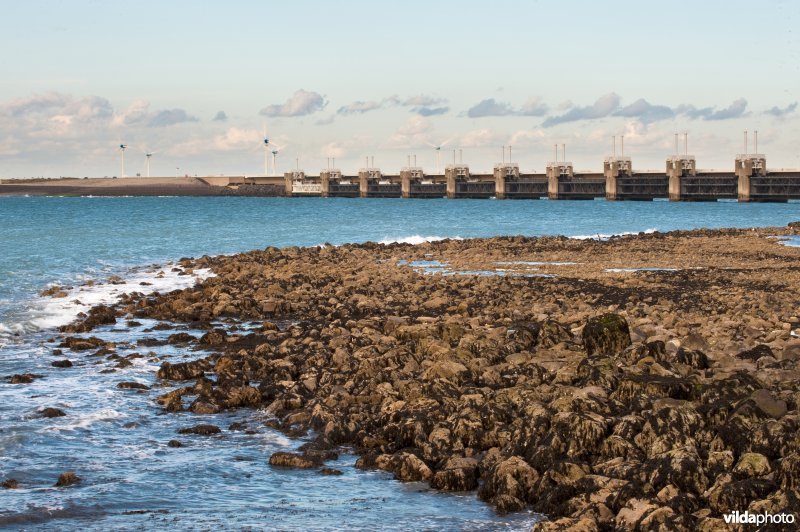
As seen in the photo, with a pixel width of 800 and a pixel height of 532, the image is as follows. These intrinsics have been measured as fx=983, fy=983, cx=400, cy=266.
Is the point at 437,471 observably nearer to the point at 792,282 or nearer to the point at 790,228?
the point at 792,282

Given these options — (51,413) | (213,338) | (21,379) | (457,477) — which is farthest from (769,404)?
(213,338)

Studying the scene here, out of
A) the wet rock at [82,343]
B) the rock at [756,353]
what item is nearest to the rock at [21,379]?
the wet rock at [82,343]

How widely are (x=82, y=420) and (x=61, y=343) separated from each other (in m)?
8.47

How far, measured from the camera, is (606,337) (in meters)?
Answer: 18.2

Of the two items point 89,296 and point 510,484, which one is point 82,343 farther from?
point 510,484

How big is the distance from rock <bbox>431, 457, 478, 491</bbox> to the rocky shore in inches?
0.8

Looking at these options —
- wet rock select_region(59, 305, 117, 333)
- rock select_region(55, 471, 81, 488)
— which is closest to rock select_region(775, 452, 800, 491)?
rock select_region(55, 471, 81, 488)

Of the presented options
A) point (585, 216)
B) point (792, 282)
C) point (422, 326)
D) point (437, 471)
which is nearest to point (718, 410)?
point (437, 471)

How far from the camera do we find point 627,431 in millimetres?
12711

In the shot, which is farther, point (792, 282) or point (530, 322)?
point (792, 282)

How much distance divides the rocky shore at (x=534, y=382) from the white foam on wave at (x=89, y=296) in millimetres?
1288

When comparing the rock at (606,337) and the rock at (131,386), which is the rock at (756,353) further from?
the rock at (131,386)

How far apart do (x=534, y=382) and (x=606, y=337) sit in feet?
9.20

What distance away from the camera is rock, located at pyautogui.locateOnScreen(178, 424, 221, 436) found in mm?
15500
